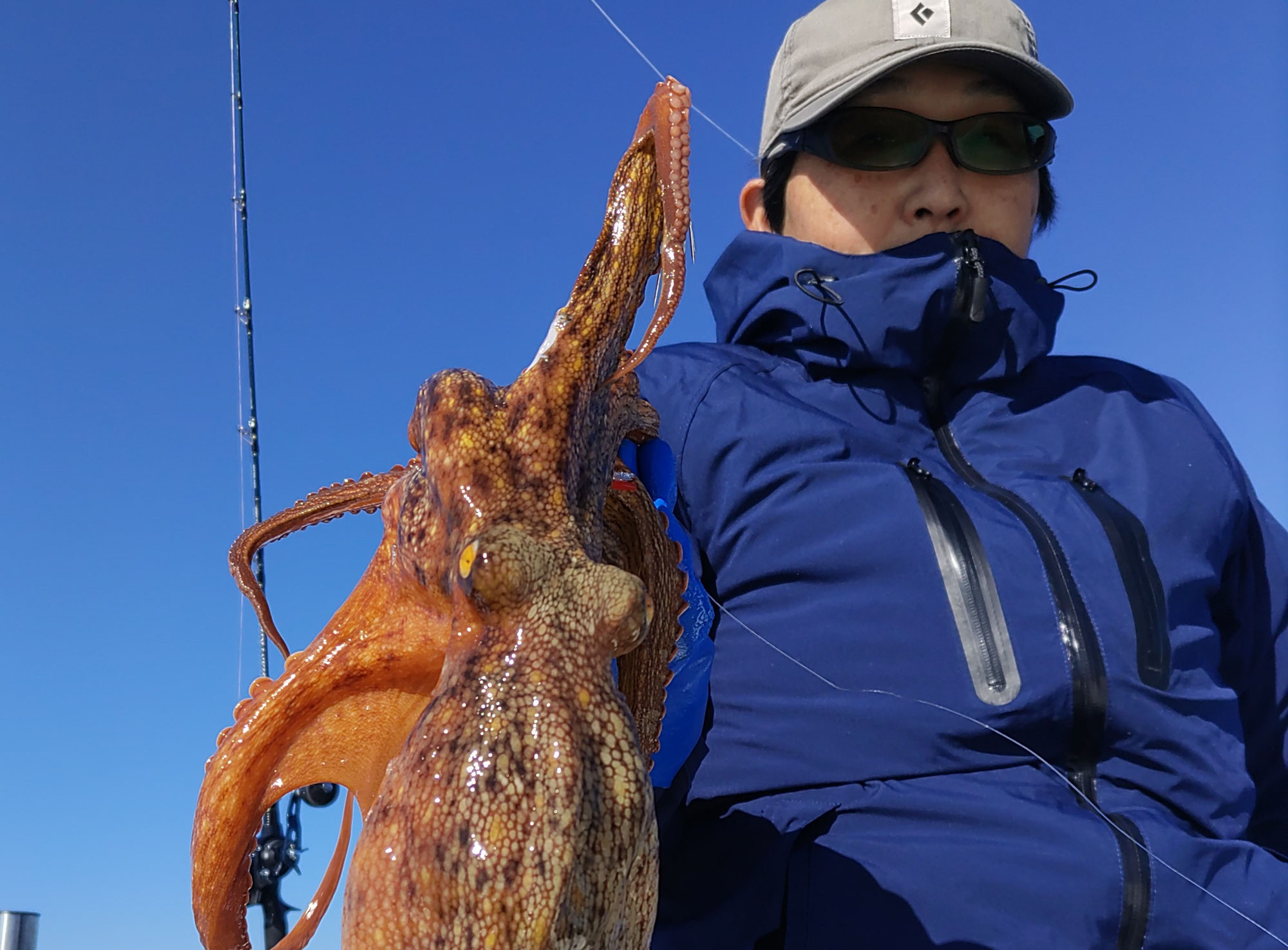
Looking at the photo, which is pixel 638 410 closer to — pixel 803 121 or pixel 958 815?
pixel 958 815

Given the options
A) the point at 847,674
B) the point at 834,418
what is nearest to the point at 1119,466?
the point at 834,418

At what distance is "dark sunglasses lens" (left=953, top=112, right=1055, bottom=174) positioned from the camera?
269 cm

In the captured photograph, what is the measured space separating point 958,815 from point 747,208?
6.17ft

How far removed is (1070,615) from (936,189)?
1.16 m

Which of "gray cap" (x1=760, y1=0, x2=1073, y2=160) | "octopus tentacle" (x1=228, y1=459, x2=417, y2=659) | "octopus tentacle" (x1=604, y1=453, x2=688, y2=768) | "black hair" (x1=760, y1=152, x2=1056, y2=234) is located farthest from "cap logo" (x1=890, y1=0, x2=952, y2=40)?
"octopus tentacle" (x1=228, y1=459, x2=417, y2=659)

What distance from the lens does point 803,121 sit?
106 inches

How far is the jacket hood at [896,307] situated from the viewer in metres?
2.58

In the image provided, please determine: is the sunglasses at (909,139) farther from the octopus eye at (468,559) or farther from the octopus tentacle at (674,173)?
the octopus eye at (468,559)

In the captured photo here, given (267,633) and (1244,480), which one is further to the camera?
(1244,480)

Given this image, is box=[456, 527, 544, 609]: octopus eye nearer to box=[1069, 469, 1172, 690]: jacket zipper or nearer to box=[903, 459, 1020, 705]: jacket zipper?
box=[903, 459, 1020, 705]: jacket zipper

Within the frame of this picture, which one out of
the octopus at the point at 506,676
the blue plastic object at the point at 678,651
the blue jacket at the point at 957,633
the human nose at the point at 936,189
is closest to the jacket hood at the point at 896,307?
the blue jacket at the point at 957,633

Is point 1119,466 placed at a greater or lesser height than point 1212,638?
greater

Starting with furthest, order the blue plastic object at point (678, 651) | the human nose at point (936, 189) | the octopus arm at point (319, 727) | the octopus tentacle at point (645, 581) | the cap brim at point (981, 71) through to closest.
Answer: the human nose at point (936, 189)
the cap brim at point (981, 71)
the blue plastic object at point (678, 651)
the octopus tentacle at point (645, 581)
the octopus arm at point (319, 727)

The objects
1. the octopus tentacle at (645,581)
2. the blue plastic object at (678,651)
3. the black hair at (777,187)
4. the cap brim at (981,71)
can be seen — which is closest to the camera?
the octopus tentacle at (645,581)
